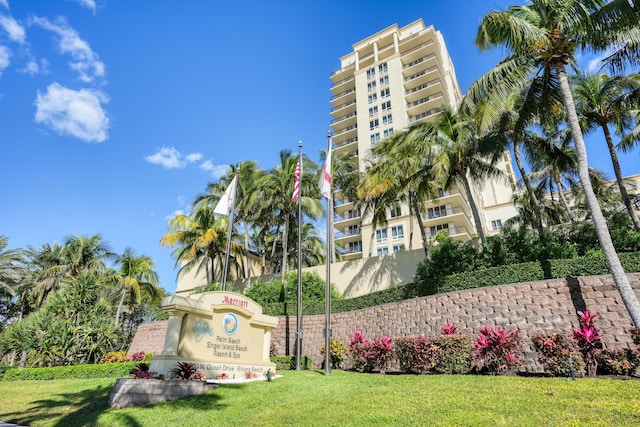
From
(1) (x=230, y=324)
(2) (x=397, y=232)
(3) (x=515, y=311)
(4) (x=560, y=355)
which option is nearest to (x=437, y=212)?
(2) (x=397, y=232)

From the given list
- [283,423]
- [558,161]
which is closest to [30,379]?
[283,423]

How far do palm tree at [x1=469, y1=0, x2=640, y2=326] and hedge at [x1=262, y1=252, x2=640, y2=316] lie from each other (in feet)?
5.82

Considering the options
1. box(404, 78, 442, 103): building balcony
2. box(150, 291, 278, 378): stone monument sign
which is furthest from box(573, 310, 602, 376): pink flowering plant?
box(404, 78, 442, 103): building balcony

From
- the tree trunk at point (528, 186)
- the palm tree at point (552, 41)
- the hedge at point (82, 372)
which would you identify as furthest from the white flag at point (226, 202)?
the tree trunk at point (528, 186)

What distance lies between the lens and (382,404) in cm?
729

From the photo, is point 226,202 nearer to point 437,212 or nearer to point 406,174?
point 406,174

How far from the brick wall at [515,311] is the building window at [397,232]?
25740 millimetres

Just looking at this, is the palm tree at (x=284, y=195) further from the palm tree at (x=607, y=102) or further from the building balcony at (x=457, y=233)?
the building balcony at (x=457, y=233)

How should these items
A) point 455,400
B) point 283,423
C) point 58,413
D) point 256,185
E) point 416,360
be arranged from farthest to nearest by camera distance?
point 256,185, point 416,360, point 58,413, point 455,400, point 283,423

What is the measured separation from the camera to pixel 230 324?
1373 centimetres

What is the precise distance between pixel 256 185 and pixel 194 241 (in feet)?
A: 21.7

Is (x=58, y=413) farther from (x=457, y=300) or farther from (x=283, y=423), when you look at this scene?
(x=457, y=300)

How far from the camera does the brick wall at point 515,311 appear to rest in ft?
36.3

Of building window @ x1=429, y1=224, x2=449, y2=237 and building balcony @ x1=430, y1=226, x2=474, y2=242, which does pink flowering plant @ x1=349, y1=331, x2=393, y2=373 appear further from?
building window @ x1=429, y1=224, x2=449, y2=237
